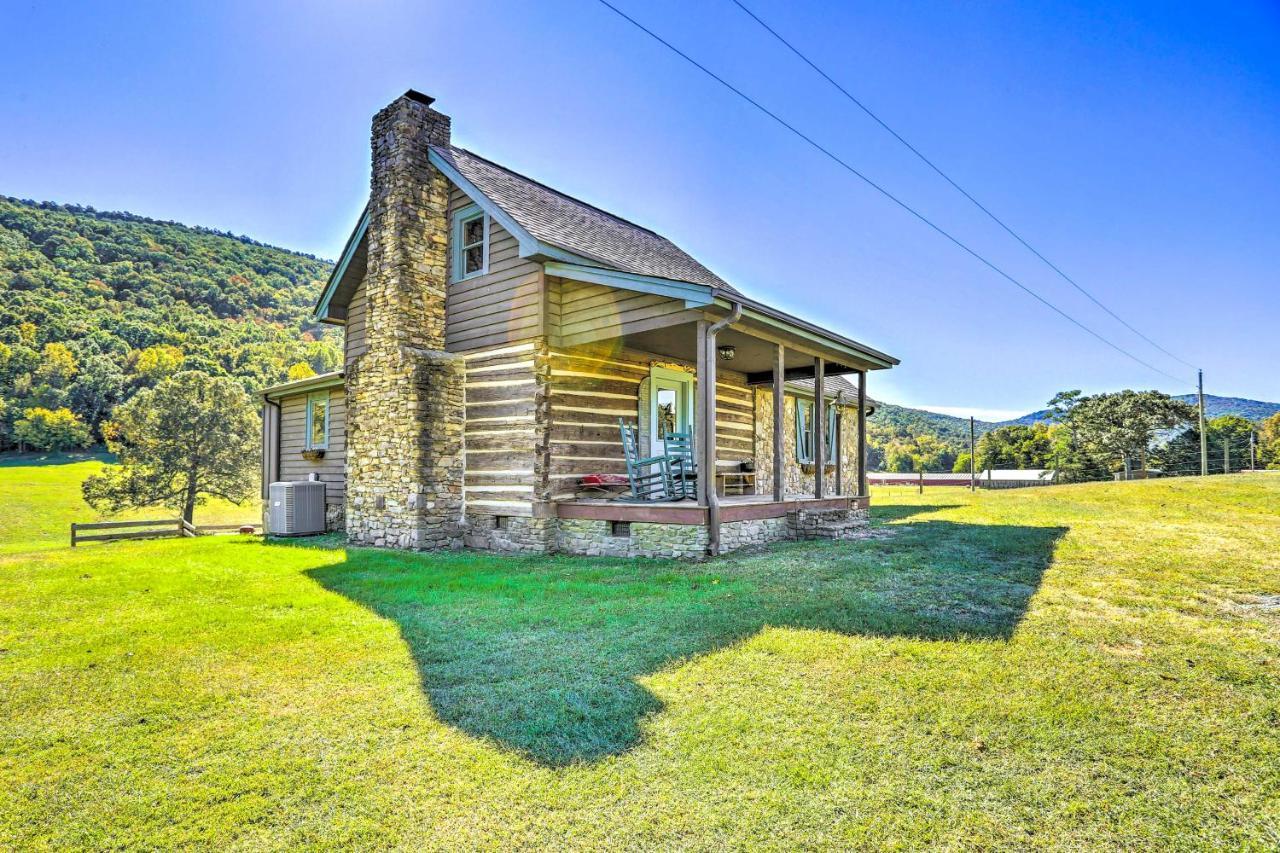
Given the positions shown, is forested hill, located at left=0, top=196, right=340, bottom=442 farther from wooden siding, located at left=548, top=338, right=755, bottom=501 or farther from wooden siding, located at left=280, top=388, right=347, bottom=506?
wooden siding, located at left=548, top=338, right=755, bottom=501

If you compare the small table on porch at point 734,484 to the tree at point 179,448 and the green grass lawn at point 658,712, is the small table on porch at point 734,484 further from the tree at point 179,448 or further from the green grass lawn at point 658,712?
the tree at point 179,448

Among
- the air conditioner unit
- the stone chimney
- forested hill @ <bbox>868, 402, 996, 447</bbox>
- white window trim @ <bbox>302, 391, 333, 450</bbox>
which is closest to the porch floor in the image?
the stone chimney

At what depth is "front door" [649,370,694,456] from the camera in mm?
11172

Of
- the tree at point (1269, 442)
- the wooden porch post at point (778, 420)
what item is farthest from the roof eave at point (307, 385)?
the tree at point (1269, 442)

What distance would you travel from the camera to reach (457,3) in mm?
8852

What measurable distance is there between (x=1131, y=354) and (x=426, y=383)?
31780 millimetres

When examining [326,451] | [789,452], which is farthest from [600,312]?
[326,451]

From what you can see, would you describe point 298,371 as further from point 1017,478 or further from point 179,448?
point 1017,478

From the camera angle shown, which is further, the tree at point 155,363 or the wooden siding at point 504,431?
the tree at point 155,363

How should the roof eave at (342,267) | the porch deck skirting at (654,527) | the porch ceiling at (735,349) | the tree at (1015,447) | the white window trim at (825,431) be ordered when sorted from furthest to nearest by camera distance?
1. the tree at (1015,447)
2. the white window trim at (825,431)
3. the roof eave at (342,267)
4. the porch ceiling at (735,349)
5. the porch deck skirting at (654,527)

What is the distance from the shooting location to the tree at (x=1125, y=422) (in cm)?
3953

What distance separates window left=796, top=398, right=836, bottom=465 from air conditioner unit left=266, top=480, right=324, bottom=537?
1210 centimetres

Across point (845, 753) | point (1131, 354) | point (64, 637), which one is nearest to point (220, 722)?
point (64, 637)

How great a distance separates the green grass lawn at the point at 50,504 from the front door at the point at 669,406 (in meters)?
19.4
